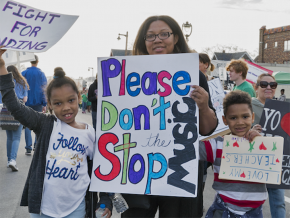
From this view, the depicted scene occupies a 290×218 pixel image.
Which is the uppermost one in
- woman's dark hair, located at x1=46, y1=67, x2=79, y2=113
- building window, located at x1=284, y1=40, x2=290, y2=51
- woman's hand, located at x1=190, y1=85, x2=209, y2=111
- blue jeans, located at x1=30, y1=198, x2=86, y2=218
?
building window, located at x1=284, y1=40, x2=290, y2=51

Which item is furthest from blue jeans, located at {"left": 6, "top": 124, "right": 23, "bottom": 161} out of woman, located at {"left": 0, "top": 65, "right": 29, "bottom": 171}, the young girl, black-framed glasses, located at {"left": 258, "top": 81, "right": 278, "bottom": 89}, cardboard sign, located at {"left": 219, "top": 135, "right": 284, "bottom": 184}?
cardboard sign, located at {"left": 219, "top": 135, "right": 284, "bottom": 184}

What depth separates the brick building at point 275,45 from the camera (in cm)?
4041

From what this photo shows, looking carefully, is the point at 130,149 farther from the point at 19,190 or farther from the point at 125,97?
the point at 19,190

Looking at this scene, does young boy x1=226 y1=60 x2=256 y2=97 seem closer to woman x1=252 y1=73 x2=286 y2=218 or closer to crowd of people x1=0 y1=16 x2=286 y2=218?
woman x1=252 y1=73 x2=286 y2=218

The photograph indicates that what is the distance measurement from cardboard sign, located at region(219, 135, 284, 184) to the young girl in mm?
860

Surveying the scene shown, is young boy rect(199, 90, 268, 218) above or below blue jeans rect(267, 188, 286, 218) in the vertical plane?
above

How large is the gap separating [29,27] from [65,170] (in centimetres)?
102

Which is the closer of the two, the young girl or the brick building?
the young girl

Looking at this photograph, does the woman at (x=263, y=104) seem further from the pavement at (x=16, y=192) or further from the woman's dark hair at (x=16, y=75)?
Result: the woman's dark hair at (x=16, y=75)

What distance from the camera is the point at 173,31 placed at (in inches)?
81.2

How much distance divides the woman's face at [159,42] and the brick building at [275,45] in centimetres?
4269

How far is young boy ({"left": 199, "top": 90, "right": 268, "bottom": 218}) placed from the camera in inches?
82.2

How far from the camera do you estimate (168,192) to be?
184 centimetres

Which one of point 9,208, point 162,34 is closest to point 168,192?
point 162,34
